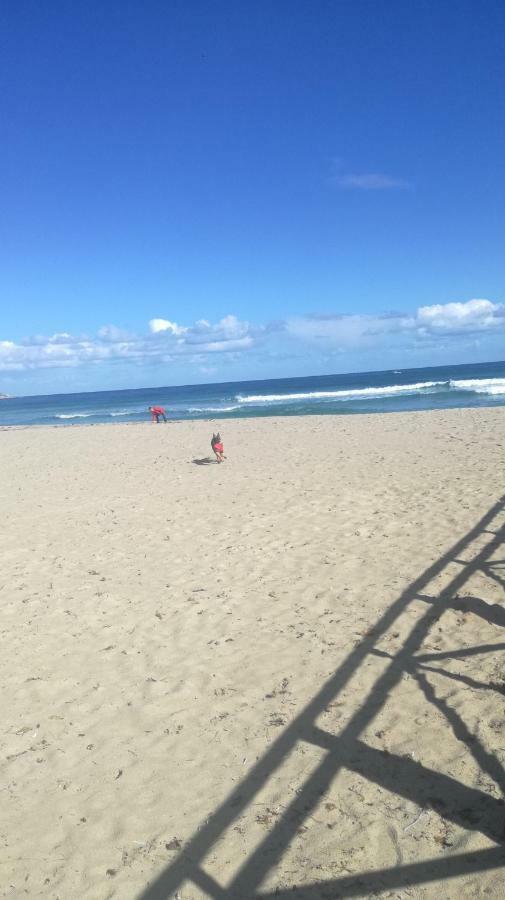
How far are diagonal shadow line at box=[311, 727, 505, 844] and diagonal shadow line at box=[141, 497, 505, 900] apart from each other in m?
0.18

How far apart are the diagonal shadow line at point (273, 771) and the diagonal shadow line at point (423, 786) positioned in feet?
0.59

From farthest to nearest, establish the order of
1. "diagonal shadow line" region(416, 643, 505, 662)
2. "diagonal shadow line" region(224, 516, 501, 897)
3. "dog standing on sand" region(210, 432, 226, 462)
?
"dog standing on sand" region(210, 432, 226, 462)
"diagonal shadow line" region(416, 643, 505, 662)
"diagonal shadow line" region(224, 516, 501, 897)

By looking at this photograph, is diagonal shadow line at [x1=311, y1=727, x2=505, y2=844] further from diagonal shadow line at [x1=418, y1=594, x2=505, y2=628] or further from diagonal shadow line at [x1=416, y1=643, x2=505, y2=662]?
diagonal shadow line at [x1=418, y1=594, x2=505, y2=628]

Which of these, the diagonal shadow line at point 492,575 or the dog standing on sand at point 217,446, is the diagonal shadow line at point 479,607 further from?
the dog standing on sand at point 217,446

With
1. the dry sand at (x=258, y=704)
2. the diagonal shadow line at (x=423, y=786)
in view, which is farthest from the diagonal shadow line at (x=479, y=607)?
the diagonal shadow line at (x=423, y=786)

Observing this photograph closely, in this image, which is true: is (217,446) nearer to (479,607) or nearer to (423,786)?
(479,607)

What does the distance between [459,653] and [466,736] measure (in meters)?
1.12

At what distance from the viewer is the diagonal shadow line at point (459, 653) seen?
4824mm

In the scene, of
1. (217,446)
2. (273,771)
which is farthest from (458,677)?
(217,446)

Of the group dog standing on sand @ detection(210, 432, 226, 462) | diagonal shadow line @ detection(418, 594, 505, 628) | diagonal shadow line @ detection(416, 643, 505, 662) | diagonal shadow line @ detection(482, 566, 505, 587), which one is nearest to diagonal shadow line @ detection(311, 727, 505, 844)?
diagonal shadow line @ detection(416, 643, 505, 662)

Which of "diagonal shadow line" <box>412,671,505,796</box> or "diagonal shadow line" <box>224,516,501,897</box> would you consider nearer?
"diagonal shadow line" <box>224,516,501,897</box>

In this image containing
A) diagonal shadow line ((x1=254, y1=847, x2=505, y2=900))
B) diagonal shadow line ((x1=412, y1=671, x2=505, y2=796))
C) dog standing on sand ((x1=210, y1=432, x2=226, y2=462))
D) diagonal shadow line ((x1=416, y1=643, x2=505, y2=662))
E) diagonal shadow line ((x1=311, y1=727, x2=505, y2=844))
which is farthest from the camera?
dog standing on sand ((x1=210, y1=432, x2=226, y2=462))

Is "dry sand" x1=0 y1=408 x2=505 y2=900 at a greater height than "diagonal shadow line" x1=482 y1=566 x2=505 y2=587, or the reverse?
"diagonal shadow line" x1=482 y1=566 x2=505 y2=587

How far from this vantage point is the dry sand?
3.05m
